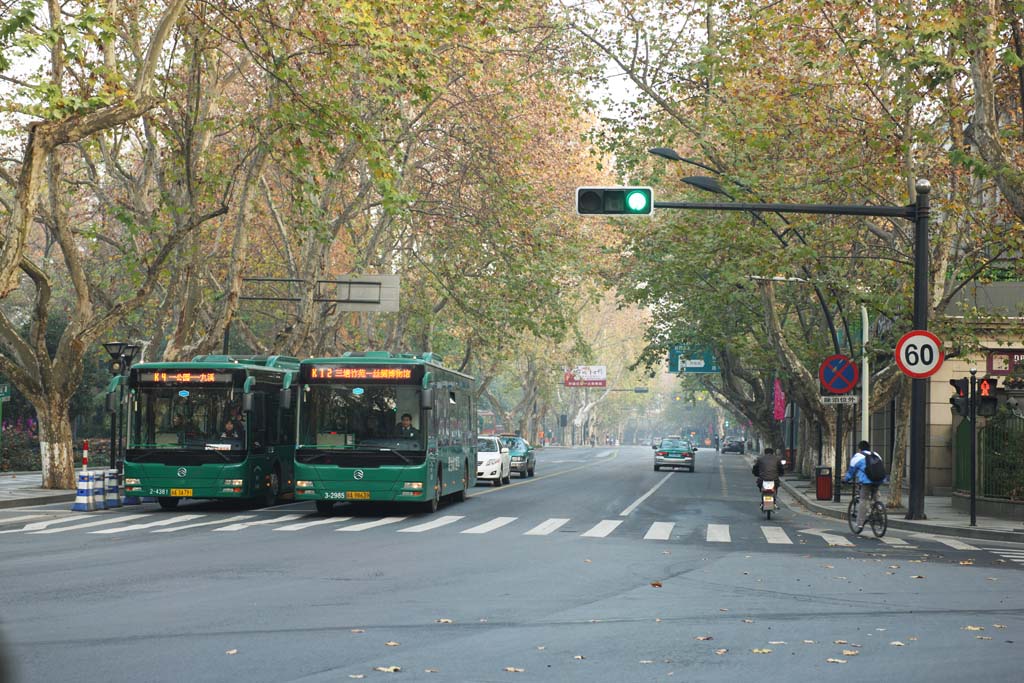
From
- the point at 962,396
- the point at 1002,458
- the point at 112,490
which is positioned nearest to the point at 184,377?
the point at 112,490

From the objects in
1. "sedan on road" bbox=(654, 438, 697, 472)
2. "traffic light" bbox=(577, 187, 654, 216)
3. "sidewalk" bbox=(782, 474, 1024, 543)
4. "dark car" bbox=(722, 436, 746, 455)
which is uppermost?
"traffic light" bbox=(577, 187, 654, 216)

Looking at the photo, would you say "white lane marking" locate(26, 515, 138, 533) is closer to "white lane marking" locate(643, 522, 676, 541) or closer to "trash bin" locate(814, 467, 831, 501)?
"white lane marking" locate(643, 522, 676, 541)

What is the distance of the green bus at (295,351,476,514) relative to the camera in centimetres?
2475

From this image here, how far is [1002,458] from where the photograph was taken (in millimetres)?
27500

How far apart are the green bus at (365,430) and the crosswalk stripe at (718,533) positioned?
5559mm

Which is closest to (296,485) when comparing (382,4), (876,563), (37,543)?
(37,543)

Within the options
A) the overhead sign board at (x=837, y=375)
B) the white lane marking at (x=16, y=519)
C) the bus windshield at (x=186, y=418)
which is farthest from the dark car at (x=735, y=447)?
the white lane marking at (x=16, y=519)

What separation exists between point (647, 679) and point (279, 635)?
3157mm

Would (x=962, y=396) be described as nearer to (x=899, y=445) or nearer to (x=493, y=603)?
(x=899, y=445)

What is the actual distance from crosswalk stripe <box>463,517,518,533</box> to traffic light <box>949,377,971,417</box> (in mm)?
9019

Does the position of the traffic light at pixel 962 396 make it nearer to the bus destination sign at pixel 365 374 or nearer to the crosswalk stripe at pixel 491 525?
the crosswalk stripe at pixel 491 525

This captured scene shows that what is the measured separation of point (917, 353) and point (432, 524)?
31.0ft

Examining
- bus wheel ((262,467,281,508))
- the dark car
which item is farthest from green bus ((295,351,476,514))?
the dark car

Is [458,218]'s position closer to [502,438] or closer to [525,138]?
[525,138]
